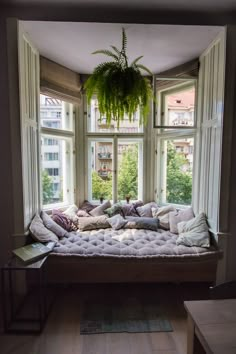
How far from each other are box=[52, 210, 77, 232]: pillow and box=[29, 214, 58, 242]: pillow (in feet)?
1.04

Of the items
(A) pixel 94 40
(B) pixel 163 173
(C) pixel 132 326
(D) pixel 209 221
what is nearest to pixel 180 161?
(B) pixel 163 173

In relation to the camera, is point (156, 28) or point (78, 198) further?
point (78, 198)

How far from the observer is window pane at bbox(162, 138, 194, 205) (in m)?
3.51

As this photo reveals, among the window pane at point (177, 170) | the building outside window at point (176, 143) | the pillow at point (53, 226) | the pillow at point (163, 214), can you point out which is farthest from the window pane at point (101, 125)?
the pillow at point (53, 226)

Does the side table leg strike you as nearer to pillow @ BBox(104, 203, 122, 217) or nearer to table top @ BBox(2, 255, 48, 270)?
table top @ BBox(2, 255, 48, 270)

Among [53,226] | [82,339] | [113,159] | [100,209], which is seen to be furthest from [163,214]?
[82,339]

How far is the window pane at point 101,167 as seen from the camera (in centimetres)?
392

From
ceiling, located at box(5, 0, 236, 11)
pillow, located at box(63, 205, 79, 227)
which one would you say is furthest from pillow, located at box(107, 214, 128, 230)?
ceiling, located at box(5, 0, 236, 11)

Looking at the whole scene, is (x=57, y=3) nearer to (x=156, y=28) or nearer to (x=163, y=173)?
(x=156, y=28)

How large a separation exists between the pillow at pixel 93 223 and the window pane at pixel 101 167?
0.55 meters

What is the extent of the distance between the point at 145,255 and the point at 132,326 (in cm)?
65

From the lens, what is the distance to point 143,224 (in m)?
3.38

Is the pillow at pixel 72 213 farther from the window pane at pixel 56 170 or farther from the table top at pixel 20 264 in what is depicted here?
the table top at pixel 20 264

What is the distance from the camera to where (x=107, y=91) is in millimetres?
2375
